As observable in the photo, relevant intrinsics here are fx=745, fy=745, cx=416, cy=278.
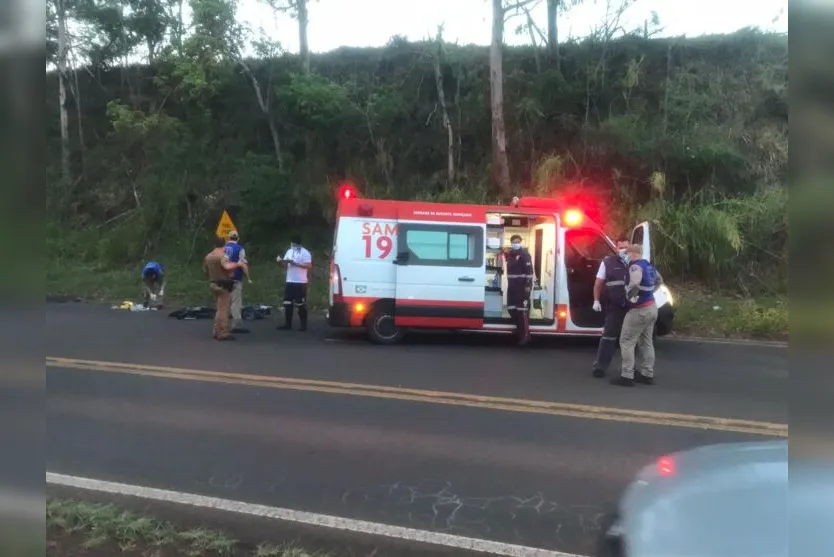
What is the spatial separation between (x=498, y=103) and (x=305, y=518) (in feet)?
50.9

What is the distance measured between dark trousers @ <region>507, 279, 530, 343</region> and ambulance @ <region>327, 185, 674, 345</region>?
17 centimetres

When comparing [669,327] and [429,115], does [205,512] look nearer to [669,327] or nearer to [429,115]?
[669,327]

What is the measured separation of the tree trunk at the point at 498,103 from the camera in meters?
18.1

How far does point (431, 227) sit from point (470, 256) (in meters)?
0.73

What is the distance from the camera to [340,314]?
11.2 m

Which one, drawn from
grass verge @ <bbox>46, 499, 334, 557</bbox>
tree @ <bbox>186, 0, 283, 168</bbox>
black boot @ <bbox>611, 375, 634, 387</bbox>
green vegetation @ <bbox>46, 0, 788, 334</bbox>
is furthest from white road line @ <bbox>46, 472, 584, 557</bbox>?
tree @ <bbox>186, 0, 283, 168</bbox>

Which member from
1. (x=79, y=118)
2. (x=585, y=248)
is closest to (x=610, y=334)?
(x=585, y=248)

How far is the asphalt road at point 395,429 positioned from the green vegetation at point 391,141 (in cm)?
761

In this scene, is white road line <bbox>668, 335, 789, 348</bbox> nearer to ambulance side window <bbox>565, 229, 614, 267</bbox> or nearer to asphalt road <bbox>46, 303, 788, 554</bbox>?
asphalt road <bbox>46, 303, 788, 554</bbox>

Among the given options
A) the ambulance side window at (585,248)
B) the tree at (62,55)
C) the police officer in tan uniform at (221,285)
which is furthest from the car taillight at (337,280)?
the tree at (62,55)

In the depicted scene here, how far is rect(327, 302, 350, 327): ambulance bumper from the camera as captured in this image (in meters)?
11.2

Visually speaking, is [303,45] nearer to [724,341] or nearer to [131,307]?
[131,307]

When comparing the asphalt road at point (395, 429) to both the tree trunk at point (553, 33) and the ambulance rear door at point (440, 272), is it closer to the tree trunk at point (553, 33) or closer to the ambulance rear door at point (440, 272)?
the ambulance rear door at point (440, 272)

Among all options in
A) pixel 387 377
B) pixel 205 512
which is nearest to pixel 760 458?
pixel 205 512
